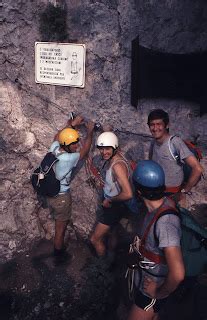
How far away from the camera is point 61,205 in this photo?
17.3 ft

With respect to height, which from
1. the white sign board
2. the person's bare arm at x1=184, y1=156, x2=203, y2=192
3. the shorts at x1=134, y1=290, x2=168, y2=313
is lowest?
the shorts at x1=134, y1=290, x2=168, y2=313

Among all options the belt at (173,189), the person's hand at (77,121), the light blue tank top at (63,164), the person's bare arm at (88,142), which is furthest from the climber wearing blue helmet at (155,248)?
the person's hand at (77,121)

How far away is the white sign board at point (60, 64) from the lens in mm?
4887

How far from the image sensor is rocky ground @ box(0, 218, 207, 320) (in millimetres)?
4554

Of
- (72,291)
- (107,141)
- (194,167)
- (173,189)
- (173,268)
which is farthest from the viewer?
(72,291)

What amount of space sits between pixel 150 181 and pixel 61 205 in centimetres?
262

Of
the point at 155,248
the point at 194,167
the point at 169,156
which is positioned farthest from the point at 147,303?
the point at 169,156

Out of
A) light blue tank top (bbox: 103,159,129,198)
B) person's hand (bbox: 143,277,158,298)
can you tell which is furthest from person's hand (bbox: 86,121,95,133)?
person's hand (bbox: 143,277,158,298)

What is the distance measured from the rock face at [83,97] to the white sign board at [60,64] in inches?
4.3

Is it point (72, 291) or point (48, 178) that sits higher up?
point (48, 178)

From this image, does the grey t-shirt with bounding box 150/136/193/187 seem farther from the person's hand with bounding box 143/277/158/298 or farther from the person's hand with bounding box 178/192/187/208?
the person's hand with bounding box 143/277/158/298

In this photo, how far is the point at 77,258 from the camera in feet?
18.6

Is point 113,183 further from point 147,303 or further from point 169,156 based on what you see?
point 147,303

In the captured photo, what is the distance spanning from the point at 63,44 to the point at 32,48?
57 centimetres
